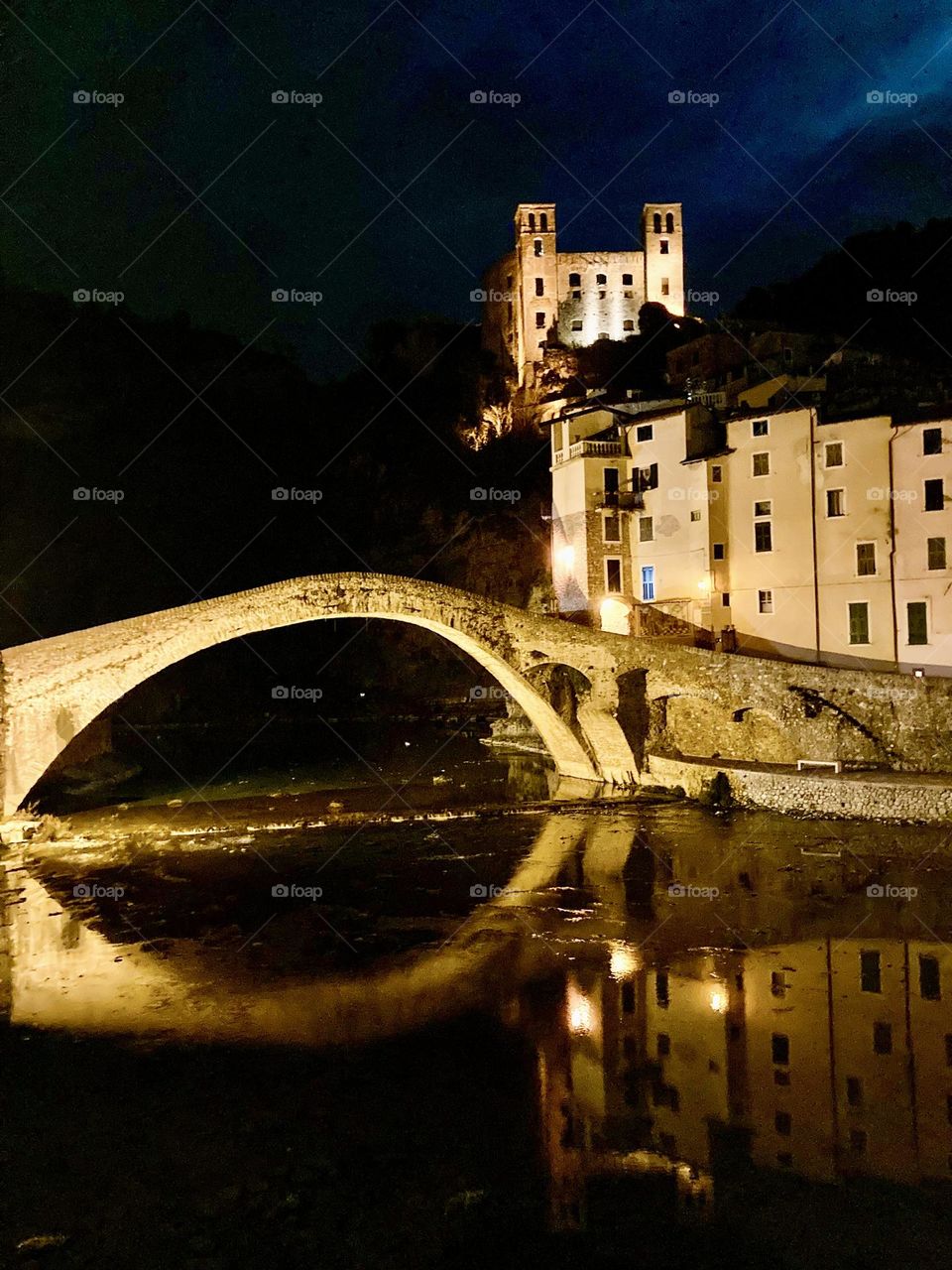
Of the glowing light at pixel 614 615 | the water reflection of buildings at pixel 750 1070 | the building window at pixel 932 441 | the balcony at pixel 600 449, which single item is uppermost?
the balcony at pixel 600 449

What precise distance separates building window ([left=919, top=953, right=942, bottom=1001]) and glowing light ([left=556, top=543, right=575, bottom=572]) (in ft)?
86.3

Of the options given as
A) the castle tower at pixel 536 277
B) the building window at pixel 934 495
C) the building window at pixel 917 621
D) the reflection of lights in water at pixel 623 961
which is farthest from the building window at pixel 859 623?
the castle tower at pixel 536 277

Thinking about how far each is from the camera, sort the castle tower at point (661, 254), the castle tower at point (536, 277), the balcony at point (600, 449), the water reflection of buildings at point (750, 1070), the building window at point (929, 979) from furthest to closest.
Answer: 1. the castle tower at point (661, 254)
2. the castle tower at point (536, 277)
3. the balcony at point (600, 449)
4. the building window at point (929, 979)
5. the water reflection of buildings at point (750, 1070)

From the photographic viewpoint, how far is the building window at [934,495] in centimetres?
2572

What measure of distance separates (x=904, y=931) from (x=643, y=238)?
5967 centimetres

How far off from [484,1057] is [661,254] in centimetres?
6246

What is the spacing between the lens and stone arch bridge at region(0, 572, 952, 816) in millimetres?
20516

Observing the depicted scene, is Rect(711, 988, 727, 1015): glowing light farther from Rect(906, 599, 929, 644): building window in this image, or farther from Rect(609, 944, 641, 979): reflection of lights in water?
Rect(906, 599, 929, 644): building window

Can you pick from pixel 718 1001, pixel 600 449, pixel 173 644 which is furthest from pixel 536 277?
pixel 718 1001

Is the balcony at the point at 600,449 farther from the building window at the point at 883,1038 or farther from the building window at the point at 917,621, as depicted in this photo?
the building window at the point at 883,1038

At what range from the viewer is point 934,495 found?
84.9ft

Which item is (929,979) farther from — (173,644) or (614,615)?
(614,615)

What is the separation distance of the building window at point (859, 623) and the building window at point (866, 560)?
0.87 meters

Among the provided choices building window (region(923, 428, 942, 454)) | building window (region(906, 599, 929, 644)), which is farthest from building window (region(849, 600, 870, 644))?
building window (region(923, 428, 942, 454))
